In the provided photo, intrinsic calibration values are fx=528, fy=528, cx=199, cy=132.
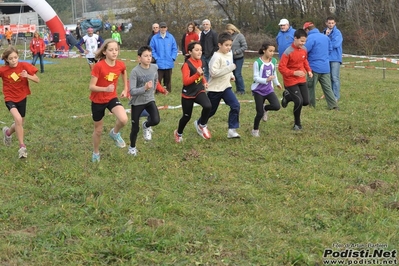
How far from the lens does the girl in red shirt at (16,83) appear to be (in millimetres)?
7387

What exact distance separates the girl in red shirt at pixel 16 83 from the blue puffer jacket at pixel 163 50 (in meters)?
6.35

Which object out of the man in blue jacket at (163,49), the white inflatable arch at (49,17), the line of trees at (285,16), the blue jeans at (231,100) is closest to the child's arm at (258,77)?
the blue jeans at (231,100)

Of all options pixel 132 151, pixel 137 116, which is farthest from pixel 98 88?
pixel 132 151

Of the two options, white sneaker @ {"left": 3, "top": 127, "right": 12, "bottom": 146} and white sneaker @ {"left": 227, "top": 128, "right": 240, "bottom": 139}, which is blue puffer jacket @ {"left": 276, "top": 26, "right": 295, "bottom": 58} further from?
white sneaker @ {"left": 3, "top": 127, "right": 12, "bottom": 146}

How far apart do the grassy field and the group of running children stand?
0.31m

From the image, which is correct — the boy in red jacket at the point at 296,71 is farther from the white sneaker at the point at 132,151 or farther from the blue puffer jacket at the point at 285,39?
the blue puffer jacket at the point at 285,39

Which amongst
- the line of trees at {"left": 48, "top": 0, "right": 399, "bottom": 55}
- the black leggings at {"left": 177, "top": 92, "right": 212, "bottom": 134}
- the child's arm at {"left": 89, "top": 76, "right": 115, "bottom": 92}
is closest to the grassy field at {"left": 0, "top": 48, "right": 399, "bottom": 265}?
the black leggings at {"left": 177, "top": 92, "right": 212, "bottom": 134}

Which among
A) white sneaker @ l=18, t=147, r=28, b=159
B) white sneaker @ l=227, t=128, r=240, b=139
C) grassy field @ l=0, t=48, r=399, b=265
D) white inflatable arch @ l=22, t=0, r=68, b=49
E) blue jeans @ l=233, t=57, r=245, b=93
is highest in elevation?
white inflatable arch @ l=22, t=0, r=68, b=49

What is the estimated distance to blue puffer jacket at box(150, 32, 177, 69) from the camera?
13703 mm

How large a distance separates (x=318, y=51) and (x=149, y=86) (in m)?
5.16

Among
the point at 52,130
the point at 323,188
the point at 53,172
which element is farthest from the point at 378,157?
the point at 52,130

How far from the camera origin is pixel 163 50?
539 inches

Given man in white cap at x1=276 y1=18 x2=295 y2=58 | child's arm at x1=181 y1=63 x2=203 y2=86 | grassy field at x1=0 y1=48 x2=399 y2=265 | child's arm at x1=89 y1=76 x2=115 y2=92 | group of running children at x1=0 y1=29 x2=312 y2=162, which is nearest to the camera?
grassy field at x1=0 y1=48 x2=399 y2=265

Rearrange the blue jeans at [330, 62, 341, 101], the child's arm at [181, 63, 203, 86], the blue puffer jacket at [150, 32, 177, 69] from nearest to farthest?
1. the child's arm at [181, 63, 203, 86]
2. the blue jeans at [330, 62, 341, 101]
3. the blue puffer jacket at [150, 32, 177, 69]
